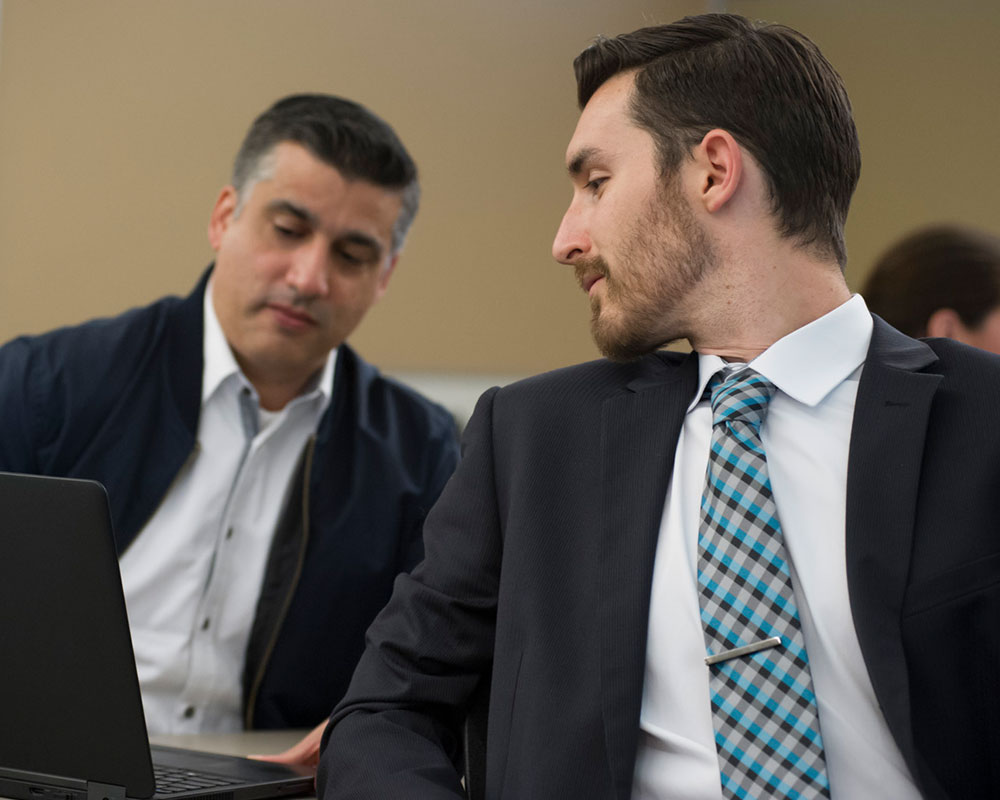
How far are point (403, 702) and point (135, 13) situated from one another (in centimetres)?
272

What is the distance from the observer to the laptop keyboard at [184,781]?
1232 mm

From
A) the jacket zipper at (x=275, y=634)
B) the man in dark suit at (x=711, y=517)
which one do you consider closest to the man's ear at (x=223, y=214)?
the jacket zipper at (x=275, y=634)

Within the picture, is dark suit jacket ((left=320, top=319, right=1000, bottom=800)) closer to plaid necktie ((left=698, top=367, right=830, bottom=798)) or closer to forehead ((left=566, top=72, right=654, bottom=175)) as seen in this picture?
plaid necktie ((left=698, top=367, right=830, bottom=798))

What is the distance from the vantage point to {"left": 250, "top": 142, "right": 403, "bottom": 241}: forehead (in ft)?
7.10

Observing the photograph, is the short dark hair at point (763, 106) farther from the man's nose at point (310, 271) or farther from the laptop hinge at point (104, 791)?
the man's nose at point (310, 271)

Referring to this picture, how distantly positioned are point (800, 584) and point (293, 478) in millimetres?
1255

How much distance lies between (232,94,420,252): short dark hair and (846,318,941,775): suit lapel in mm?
1256

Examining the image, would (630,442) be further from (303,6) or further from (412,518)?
(303,6)

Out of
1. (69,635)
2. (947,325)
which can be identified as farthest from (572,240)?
(947,325)

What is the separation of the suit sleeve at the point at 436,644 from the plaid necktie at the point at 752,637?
248mm

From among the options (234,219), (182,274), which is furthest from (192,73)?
(234,219)

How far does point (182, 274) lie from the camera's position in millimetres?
3402

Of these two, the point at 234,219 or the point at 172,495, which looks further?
the point at 234,219

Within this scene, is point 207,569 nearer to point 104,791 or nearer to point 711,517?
point 104,791
